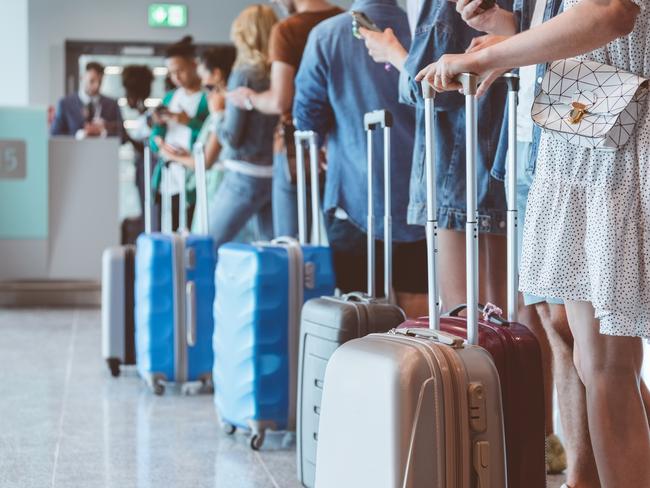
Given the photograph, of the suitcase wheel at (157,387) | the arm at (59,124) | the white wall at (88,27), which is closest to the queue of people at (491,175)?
the suitcase wheel at (157,387)

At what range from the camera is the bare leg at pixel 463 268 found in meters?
2.43

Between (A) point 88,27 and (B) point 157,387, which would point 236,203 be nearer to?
(B) point 157,387

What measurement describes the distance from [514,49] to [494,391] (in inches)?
21.0

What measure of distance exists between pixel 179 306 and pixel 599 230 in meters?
2.45

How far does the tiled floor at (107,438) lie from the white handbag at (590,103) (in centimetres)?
111

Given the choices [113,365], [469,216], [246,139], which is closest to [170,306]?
[113,365]

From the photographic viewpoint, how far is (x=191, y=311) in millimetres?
3865

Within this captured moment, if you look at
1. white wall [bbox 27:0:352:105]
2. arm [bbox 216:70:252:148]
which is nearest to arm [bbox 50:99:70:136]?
white wall [bbox 27:0:352:105]

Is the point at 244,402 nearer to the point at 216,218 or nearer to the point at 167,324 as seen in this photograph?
the point at 167,324

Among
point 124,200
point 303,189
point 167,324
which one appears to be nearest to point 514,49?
point 303,189

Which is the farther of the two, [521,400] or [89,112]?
[89,112]

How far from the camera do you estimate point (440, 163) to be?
2.44 m

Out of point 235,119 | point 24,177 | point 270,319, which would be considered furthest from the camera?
point 24,177

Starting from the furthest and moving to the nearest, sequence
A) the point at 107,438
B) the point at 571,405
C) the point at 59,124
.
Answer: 1. the point at 59,124
2. the point at 107,438
3. the point at 571,405
